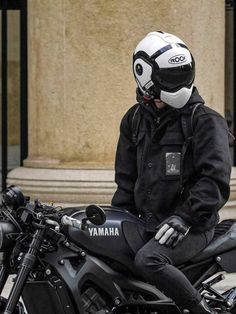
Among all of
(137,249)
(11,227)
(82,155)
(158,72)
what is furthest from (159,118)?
(82,155)

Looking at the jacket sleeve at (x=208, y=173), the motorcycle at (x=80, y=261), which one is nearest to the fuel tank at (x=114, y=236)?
the motorcycle at (x=80, y=261)

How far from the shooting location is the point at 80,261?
15.4 ft

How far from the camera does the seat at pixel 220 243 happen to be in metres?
4.87

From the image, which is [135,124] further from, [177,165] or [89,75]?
[89,75]

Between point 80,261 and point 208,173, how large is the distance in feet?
2.53

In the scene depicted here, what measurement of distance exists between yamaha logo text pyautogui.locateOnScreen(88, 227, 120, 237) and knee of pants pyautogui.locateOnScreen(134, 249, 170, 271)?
167 mm

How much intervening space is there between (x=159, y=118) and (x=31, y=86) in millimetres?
3783

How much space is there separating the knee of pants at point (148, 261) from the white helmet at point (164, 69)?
787 millimetres

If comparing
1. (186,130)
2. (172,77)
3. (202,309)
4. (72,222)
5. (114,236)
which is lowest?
(202,309)

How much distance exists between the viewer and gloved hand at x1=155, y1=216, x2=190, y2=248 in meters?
4.68

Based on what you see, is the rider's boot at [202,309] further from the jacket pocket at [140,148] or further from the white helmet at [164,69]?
the white helmet at [164,69]

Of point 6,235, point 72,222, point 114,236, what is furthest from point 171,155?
point 6,235

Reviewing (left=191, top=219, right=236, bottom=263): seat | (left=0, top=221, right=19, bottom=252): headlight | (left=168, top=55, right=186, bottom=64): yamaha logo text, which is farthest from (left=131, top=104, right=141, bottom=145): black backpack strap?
(left=0, top=221, right=19, bottom=252): headlight

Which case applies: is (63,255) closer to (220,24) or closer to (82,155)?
(82,155)
